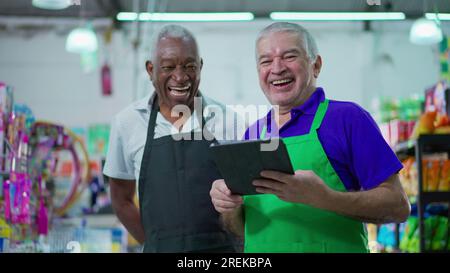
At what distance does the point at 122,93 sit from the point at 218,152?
6.71m

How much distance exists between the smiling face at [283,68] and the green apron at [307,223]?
0.26 ft

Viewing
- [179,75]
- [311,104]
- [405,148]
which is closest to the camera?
[311,104]

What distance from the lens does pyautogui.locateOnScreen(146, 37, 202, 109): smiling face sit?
4.93 feet

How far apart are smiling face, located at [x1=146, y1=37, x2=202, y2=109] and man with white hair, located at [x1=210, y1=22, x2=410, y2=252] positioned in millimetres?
218

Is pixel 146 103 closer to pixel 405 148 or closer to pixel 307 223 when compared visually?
pixel 307 223

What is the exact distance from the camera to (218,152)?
1122mm

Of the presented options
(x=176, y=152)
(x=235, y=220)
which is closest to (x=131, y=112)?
(x=176, y=152)

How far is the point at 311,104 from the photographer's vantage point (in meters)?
1.35

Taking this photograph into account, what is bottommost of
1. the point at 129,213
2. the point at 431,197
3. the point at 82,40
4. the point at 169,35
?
the point at 431,197

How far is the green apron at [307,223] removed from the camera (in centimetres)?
129

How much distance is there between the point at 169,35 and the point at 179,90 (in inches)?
5.7

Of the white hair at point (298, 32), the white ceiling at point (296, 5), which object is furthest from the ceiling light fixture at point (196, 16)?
the white hair at point (298, 32)

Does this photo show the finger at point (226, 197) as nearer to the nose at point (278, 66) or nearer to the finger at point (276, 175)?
the finger at point (276, 175)
